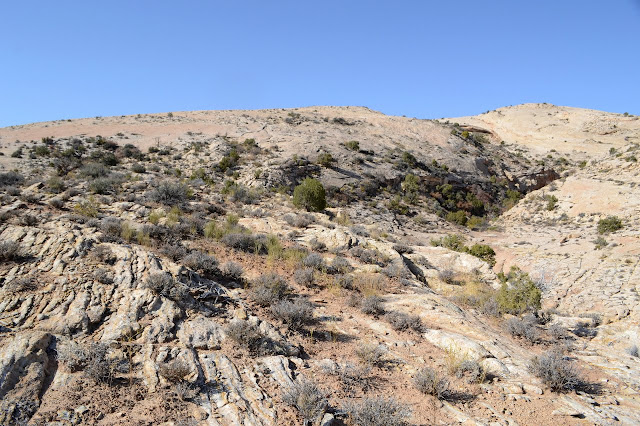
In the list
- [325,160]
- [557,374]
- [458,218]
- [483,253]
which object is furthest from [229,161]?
[557,374]

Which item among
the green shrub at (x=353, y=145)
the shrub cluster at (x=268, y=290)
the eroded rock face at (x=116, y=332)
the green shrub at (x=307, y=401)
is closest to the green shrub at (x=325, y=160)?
the green shrub at (x=353, y=145)

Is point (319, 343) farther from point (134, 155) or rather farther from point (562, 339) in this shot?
point (134, 155)

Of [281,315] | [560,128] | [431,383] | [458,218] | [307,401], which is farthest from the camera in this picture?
[560,128]

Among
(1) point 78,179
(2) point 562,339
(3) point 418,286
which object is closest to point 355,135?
(1) point 78,179

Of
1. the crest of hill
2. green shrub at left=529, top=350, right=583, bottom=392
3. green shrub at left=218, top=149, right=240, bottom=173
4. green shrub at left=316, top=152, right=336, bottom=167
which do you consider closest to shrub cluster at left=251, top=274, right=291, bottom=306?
green shrub at left=529, top=350, right=583, bottom=392

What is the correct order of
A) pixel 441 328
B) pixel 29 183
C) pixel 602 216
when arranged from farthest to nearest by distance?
pixel 602 216 → pixel 29 183 → pixel 441 328

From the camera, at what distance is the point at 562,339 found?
7.25 meters

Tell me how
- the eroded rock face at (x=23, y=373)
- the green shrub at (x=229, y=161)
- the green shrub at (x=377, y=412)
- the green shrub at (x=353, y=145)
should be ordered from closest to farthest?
the eroded rock face at (x=23, y=373) < the green shrub at (x=377, y=412) < the green shrub at (x=229, y=161) < the green shrub at (x=353, y=145)

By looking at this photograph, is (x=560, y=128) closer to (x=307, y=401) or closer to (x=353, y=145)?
(x=353, y=145)

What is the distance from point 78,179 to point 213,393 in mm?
15820

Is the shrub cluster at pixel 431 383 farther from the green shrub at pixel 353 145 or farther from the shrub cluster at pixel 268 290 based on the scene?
the green shrub at pixel 353 145

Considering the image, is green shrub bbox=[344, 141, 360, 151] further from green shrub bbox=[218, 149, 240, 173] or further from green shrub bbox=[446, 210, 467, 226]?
green shrub bbox=[218, 149, 240, 173]

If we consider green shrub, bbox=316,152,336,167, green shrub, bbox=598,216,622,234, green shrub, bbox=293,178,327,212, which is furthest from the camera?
green shrub, bbox=316,152,336,167

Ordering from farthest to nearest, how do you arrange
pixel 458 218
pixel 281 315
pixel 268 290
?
pixel 458 218 → pixel 268 290 → pixel 281 315
